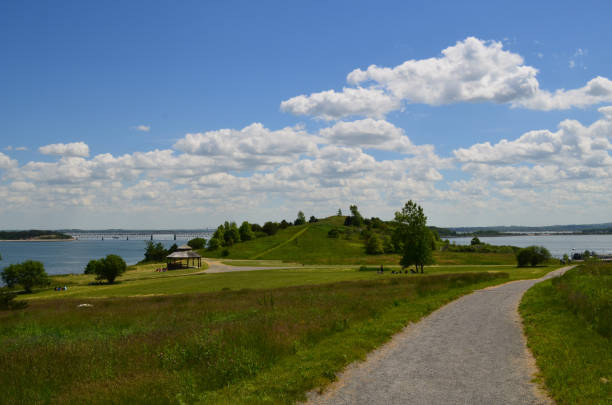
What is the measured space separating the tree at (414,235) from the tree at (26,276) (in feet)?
202

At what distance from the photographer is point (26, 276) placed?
239ft

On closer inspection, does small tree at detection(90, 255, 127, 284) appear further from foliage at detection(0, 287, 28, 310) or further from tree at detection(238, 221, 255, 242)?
tree at detection(238, 221, 255, 242)

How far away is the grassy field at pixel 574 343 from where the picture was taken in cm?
912

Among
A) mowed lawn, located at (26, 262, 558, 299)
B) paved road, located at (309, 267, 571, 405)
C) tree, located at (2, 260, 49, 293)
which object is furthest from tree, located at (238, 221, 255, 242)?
paved road, located at (309, 267, 571, 405)

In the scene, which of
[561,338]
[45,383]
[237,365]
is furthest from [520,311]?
[45,383]

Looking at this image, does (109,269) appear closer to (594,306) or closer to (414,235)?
(414,235)

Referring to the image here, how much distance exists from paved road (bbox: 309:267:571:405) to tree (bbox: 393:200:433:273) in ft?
164

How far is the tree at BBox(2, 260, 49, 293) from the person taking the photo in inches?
2864

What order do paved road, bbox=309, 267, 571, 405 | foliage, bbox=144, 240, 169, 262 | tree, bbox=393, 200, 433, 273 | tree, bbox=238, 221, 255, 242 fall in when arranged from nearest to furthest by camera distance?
paved road, bbox=309, 267, 571, 405, tree, bbox=393, 200, 433, 273, foliage, bbox=144, 240, 169, 262, tree, bbox=238, 221, 255, 242

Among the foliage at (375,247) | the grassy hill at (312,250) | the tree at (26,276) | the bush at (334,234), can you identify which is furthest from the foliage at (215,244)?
the tree at (26,276)

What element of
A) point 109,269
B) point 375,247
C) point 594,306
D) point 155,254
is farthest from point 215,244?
point 594,306

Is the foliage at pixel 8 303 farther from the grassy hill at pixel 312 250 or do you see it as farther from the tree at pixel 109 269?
the grassy hill at pixel 312 250

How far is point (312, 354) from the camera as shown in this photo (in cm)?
1228

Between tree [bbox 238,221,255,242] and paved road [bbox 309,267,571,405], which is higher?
tree [bbox 238,221,255,242]
